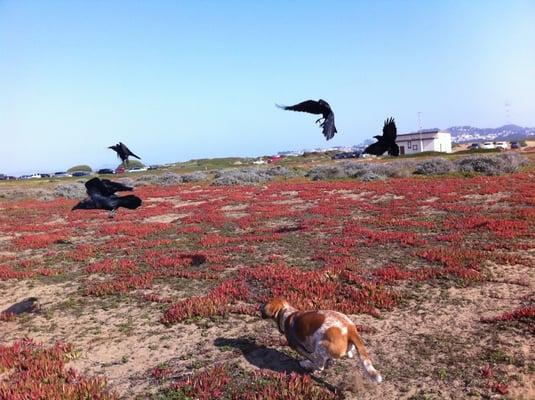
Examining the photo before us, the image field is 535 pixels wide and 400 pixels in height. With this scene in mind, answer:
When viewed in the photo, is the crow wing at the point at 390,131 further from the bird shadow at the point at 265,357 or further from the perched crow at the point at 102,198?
the perched crow at the point at 102,198

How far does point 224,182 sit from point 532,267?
134 feet

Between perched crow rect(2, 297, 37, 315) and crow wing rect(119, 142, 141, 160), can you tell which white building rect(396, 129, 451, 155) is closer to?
crow wing rect(119, 142, 141, 160)

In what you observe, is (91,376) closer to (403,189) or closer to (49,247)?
(49,247)

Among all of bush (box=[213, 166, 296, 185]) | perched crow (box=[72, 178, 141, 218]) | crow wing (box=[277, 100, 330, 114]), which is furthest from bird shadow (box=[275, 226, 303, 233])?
bush (box=[213, 166, 296, 185])

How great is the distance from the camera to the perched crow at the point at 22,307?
11.0 meters

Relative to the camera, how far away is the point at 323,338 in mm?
6422

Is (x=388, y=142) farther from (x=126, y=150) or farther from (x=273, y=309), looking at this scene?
(x=126, y=150)

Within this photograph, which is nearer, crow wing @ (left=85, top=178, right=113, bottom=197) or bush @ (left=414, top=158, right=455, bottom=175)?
crow wing @ (left=85, top=178, right=113, bottom=197)

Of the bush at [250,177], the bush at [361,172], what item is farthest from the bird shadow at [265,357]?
the bush at [250,177]

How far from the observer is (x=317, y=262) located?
1352cm

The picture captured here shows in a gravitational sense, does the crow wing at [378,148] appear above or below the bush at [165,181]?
above

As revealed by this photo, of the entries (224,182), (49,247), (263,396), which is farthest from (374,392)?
(224,182)

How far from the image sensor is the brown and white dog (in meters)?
6.35

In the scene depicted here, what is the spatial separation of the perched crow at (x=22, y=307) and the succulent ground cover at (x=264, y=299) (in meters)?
0.31
